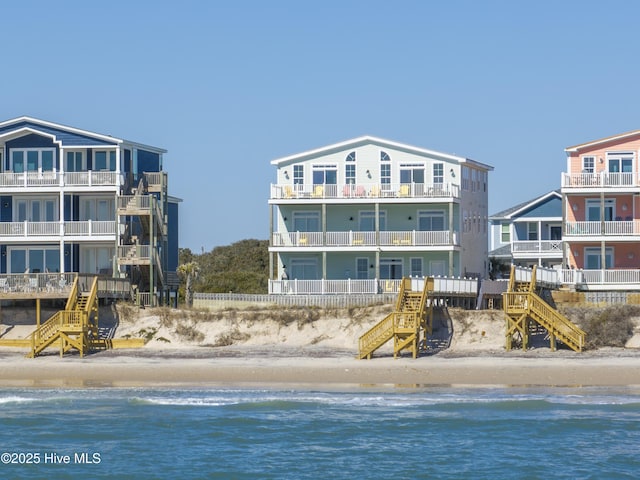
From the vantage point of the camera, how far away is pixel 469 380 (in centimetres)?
4703

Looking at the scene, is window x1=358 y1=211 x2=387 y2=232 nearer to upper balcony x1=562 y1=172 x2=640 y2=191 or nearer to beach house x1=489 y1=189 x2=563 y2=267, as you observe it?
upper balcony x1=562 y1=172 x2=640 y2=191

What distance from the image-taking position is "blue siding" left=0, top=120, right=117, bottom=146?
59375 millimetres

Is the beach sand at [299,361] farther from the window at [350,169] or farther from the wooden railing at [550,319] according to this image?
the window at [350,169]

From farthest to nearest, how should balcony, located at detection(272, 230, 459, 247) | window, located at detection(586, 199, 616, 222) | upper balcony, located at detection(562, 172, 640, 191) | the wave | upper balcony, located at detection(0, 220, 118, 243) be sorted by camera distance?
window, located at detection(586, 199, 616, 222)
balcony, located at detection(272, 230, 459, 247)
upper balcony, located at detection(0, 220, 118, 243)
upper balcony, located at detection(562, 172, 640, 191)
the wave

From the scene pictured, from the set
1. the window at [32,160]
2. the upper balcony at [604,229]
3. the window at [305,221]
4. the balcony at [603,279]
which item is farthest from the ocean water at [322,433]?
the window at [305,221]

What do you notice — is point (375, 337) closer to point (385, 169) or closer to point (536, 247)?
point (385, 169)

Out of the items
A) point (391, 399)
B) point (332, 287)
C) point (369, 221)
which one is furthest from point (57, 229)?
point (391, 399)

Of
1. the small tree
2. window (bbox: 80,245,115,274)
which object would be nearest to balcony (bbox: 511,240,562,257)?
the small tree

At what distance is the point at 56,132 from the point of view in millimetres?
59688

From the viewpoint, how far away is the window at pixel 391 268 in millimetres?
60875

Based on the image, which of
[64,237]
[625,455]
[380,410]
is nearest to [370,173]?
[64,237]

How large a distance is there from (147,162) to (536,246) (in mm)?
21138

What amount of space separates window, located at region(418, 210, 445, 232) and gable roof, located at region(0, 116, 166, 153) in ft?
42.2

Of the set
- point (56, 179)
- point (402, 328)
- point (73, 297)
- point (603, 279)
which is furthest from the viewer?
point (56, 179)
